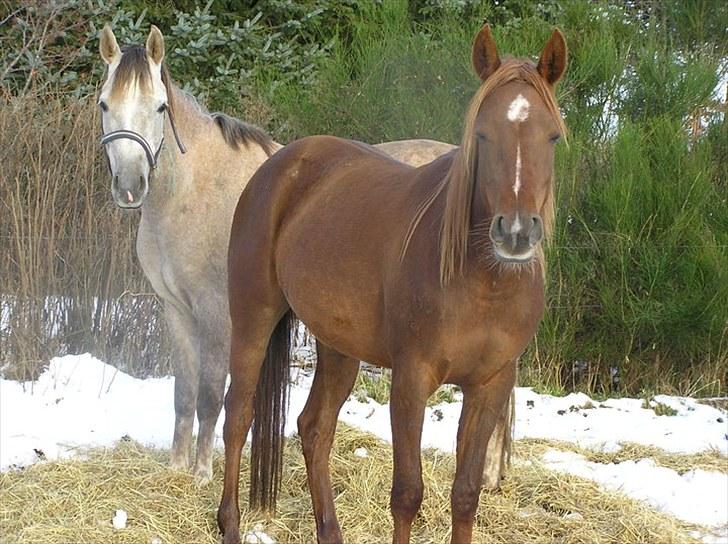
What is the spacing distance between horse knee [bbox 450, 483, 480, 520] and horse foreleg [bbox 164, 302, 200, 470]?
1.81 m

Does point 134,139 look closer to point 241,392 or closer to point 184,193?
point 184,193

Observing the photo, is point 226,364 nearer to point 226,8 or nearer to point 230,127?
point 230,127

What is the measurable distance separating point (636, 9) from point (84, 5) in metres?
5.06

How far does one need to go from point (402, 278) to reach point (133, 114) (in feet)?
5.66

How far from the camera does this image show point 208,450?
4469 millimetres

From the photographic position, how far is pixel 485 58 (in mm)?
2910

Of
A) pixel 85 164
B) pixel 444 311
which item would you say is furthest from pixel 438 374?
pixel 85 164

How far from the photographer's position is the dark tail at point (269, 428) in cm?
397

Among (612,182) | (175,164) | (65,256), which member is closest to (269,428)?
(175,164)

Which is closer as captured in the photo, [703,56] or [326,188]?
[326,188]

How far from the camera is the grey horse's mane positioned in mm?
4184

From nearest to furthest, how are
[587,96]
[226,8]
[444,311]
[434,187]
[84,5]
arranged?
[444,311]
[434,187]
[587,96]
[84,5]
[226,8]

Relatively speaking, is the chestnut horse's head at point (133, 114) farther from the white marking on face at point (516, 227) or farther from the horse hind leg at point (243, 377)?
the white marking on face at point (516, 227)

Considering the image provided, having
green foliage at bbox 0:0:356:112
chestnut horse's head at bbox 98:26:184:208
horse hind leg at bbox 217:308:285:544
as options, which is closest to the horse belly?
horse hind leg at bbox 217:308:285:544
